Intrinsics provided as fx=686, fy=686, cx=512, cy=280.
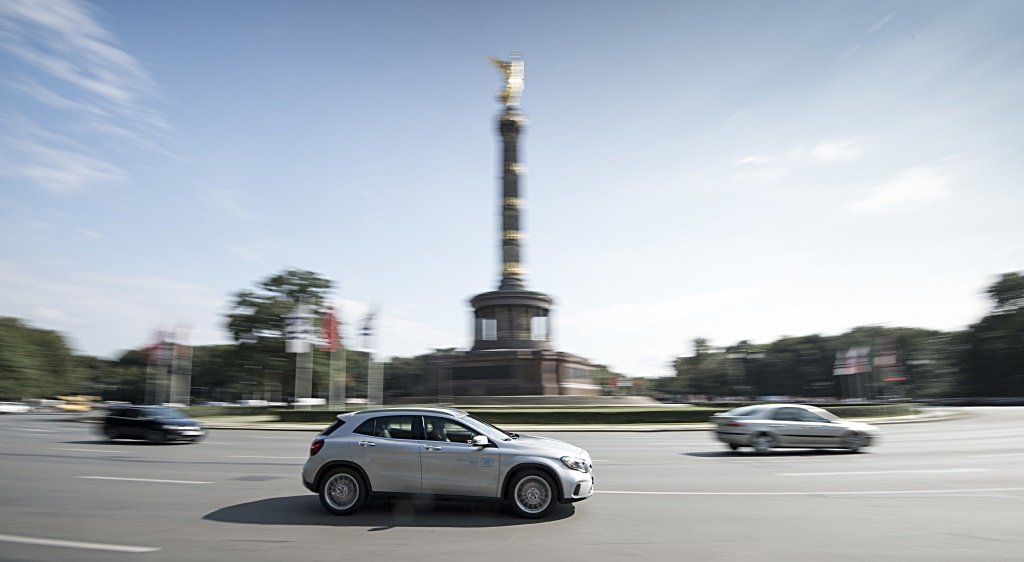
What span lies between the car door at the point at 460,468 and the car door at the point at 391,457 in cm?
16

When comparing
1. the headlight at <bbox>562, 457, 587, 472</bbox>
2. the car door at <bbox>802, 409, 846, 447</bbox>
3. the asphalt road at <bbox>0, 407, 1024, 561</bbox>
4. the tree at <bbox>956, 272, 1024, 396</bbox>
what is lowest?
the asphalt road at <bbox>0, 407, 1024, 561</bbox>

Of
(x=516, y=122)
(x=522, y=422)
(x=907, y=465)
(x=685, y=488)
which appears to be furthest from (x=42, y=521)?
(x=516, y=122)

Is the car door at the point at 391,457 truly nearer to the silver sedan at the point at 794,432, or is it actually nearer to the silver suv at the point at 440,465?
the silver suv at the point at 440,465

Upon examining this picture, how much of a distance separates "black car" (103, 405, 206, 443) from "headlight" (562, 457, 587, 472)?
18375 millimetres

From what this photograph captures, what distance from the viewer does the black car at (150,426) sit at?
23.2 m

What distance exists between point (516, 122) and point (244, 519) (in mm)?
55819

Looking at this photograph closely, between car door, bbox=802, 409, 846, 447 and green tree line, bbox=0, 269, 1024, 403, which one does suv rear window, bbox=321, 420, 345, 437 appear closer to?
car door, bbox=802, 409, 846, 447

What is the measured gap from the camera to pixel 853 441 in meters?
18.4

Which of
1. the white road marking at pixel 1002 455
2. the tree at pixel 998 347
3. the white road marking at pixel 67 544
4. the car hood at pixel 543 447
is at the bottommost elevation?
the white road marking at pixel 1002 455

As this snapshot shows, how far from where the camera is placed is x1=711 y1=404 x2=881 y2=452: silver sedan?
18406 millimetres

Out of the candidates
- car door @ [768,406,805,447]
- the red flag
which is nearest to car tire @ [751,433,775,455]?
car door @ [768,406,805,447]

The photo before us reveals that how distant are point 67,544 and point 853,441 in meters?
17.7

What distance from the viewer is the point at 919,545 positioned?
7.60 m

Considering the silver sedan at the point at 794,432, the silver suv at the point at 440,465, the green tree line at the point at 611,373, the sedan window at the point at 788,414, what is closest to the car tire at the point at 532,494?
the silver suv at the point at 440,465
